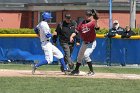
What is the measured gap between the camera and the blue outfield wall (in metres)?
20.2

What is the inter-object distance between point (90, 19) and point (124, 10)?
83.5 ft

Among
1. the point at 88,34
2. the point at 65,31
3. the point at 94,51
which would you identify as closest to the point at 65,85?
the point at 88,34

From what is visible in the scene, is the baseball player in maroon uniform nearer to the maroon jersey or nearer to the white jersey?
the maroon jersey

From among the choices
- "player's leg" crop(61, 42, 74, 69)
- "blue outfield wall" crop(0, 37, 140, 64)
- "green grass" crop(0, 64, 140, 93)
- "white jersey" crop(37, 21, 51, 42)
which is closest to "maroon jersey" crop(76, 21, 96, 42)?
"white jersey" crop(37, 21, 51, 42)

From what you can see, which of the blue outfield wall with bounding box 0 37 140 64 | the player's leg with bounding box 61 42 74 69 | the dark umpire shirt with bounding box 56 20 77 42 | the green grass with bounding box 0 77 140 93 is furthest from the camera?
the blue outfield wall with bounding box 0 37 140 64

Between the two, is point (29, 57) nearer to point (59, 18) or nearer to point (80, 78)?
point (80, 78)

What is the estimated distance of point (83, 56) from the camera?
14.0 m

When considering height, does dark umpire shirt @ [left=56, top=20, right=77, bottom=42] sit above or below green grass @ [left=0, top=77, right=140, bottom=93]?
above

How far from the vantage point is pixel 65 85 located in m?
11.4

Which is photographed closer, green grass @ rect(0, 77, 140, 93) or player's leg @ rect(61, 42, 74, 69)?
green grass @ rect(0, 77, 140, 93)

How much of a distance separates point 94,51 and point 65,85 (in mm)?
9221

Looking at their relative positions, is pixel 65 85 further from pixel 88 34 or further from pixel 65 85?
pixel 88 34

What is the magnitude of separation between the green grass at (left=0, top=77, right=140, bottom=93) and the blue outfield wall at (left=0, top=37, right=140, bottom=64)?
7731 millimetres

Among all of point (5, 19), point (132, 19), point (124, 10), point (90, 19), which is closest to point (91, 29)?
point (90, 19)
